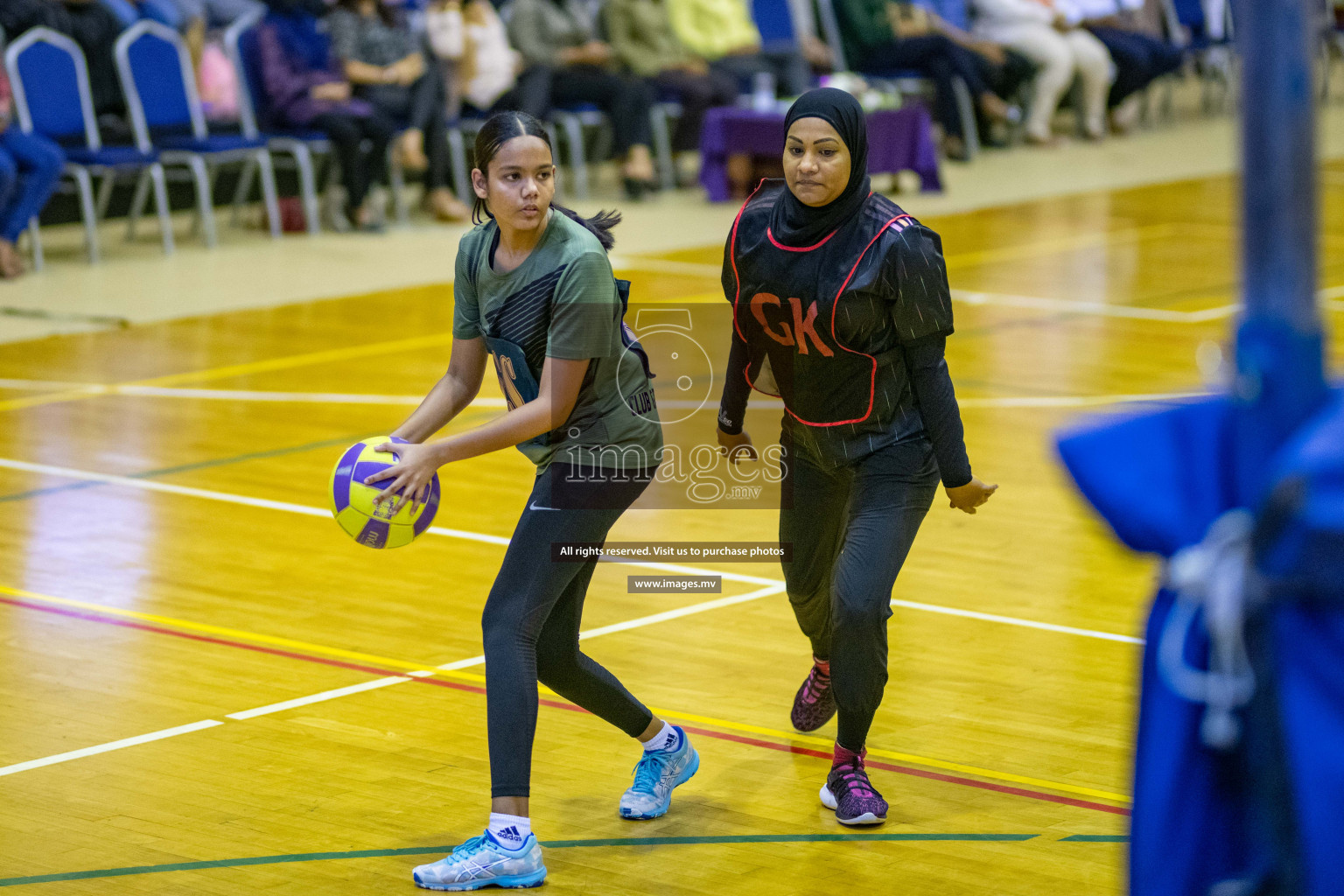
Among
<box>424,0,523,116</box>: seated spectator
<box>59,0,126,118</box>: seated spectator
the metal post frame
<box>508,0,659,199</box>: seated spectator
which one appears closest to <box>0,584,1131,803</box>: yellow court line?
the metal post frame

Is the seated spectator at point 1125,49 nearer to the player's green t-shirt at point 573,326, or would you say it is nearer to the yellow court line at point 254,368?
the yellow court line at point 254,368

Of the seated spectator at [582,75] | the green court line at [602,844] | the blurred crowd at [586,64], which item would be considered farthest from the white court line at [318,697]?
the seated spectator at [582,75]

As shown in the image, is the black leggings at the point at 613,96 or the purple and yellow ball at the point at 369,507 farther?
the black leggings at the point at 613,96

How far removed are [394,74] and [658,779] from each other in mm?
9665

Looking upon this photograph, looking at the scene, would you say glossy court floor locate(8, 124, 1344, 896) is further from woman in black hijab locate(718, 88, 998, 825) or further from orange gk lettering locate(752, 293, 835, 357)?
orange gk lettering locate(752, 293, 835, 357)

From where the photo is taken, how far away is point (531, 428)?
3486 mm

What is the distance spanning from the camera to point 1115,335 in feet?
31.1

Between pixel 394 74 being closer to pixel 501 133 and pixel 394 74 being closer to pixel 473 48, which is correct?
pixel 473 48

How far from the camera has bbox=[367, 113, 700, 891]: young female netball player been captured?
350cm

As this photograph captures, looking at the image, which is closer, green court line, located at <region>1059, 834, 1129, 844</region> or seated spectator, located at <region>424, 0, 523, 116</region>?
green court line, located at <region>1059, 834, 1129, 844</region>

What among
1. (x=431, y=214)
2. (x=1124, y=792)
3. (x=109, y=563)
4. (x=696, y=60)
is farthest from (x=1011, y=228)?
(x=1124, y=792)

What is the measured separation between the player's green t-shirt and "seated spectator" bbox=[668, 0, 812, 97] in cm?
1174

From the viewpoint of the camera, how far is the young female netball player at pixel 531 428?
11.5 ft

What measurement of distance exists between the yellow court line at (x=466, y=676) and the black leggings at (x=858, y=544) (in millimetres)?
348
